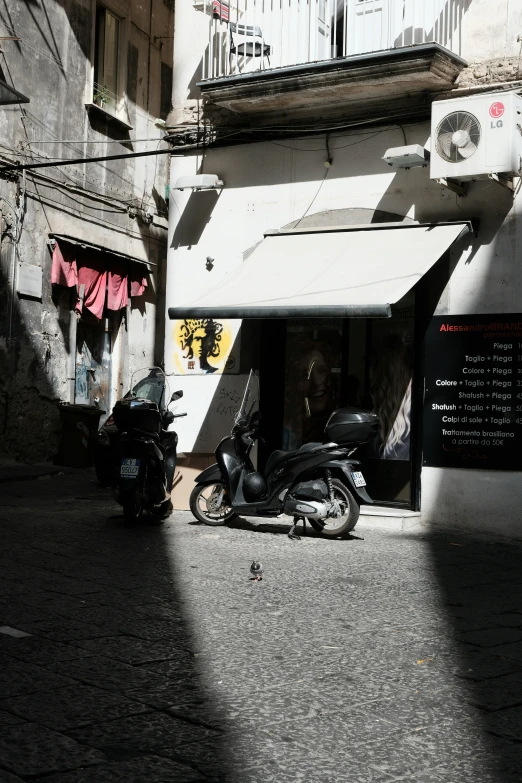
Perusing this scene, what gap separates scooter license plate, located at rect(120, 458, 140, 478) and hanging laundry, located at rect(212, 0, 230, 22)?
5.72 meters

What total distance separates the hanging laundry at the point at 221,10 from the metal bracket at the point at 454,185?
3.57 metres

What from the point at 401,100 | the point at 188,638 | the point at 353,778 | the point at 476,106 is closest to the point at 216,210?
the point at 401,100

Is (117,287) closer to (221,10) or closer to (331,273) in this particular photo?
(221,10)

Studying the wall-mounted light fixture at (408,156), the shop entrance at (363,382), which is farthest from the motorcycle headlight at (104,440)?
the wall-mounted light fixture at (408,156)

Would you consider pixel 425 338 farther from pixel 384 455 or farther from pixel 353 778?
pixel 353 778

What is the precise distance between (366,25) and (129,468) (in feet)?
19.5

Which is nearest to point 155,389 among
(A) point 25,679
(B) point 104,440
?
(B) point 104,440

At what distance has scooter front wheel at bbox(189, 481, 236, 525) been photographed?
9.97 metres

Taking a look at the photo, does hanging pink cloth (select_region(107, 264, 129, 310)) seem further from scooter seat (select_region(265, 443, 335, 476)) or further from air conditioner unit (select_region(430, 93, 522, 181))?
air conditioner unit (select_region(430, 93, 522, 181))

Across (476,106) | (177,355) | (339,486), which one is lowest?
(339,486)

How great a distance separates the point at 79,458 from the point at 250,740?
12758mm

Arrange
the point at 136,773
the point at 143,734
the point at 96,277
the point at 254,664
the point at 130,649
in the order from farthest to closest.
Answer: the point at 96,277, the point at 130,649, the point at 254,664, the point at 143,734, the point at 136,773

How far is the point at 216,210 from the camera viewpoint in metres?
12.1

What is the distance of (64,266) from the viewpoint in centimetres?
1620
